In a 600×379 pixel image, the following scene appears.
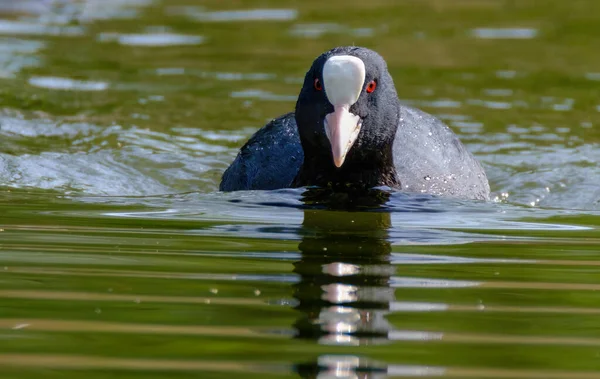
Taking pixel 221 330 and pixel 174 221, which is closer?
pixel 221 330

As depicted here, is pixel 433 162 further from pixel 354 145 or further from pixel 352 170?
pixel 354 145

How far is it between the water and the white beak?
371 mm

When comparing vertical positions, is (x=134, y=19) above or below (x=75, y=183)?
above

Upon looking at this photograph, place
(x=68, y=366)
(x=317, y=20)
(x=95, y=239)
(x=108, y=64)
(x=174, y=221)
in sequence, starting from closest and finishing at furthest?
(x=68, y=366)
(x=95, y=239)
(x=174, y=221)
(x=108, y=64)
(x=317, y=20)

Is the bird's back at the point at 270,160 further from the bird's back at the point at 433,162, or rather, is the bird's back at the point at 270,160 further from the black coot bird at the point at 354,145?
the bird's back at the point at 433,162

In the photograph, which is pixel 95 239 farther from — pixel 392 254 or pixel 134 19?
pixel 134 19

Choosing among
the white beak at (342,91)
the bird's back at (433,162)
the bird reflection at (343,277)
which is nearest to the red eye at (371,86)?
the white beak at (342,91)

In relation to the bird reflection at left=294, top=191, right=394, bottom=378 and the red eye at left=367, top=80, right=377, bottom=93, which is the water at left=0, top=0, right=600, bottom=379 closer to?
the bird reflection at left=294, top=191, right=394, bottom=378

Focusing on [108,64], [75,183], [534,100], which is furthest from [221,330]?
[108,64]

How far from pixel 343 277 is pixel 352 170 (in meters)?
1.80

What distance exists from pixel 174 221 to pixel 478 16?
8.49 m

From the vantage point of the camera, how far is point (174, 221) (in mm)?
5066

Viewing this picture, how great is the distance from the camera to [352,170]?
565 cm

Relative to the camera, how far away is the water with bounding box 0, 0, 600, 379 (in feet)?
10.2
